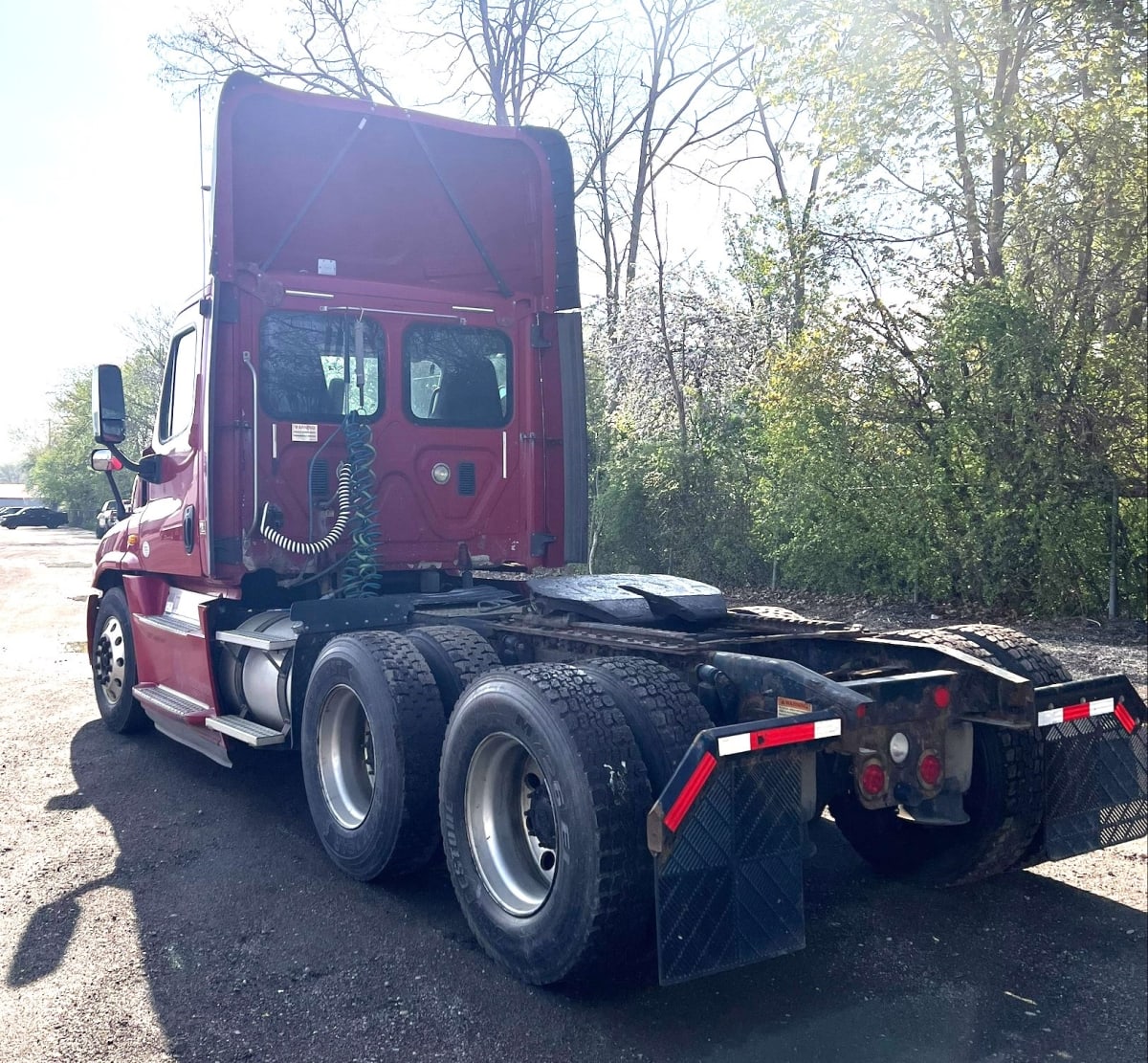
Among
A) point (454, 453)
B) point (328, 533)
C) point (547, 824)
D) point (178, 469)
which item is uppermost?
point (454, 453)

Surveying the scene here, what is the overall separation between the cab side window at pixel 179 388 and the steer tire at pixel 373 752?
2.23m

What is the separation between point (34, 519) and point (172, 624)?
64956mm

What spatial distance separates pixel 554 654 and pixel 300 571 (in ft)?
6.82

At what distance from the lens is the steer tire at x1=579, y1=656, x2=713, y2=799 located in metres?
3.75

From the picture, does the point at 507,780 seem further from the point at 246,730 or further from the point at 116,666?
the point at 116,666

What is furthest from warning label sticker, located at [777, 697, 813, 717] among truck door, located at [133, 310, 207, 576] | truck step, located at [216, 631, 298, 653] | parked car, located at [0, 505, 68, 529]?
parked car, located at [0, 505, 68, 529]

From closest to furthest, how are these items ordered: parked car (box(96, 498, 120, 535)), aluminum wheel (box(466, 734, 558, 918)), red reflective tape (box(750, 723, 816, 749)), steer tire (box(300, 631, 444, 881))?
red reflective tape (box(750, 723, 816, 749)), aluminum wheel (box(466, 734, 558, 918)), steer tire (box(300, 631, 444, 881)), parked car (box(96, 498, 120, 535))

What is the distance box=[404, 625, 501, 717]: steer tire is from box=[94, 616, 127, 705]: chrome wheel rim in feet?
11.7

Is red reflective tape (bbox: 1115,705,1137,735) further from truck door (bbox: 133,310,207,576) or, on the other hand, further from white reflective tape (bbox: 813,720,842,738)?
truck door (bbox: 133,310,207,576)

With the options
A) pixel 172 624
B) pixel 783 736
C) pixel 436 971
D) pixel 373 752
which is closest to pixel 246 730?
pixel 373 752

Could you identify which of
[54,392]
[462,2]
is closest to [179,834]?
[462,2]

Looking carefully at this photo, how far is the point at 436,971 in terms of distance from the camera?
13.2 feet

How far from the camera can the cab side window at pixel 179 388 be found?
21.9 ft

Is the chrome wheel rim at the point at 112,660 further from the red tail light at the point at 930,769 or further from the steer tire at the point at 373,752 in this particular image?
the red tail light at the point at 930,769
